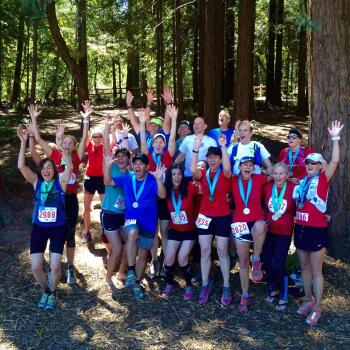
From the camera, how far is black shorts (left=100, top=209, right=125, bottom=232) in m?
5.96

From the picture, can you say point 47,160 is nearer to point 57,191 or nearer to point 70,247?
point 57,191

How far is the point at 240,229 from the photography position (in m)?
5.38

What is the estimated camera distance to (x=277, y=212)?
17.3ft

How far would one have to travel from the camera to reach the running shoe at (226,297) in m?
5.56

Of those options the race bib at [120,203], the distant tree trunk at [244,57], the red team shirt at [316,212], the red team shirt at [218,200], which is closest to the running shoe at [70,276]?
the race bib at [120,203]

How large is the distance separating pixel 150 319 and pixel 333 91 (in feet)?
13.6

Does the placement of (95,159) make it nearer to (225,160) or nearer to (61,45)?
(225,160)

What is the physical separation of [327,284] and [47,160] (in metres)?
4.05

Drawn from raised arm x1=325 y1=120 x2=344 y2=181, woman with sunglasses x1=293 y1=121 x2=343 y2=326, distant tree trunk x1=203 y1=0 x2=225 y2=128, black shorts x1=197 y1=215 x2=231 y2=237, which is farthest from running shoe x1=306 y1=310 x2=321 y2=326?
distant tree trunk x1=203 y1=0 x2=225 y2=128

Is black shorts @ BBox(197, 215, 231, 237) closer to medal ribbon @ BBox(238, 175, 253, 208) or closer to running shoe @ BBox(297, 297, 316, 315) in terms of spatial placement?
medal ribbon @ BBox(238, 175, 253, 208)

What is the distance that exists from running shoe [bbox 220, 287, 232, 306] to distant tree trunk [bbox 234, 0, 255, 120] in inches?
244

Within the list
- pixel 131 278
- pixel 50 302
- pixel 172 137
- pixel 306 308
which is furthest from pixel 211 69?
pixel 50 302

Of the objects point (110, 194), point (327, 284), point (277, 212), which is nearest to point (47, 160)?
point (110, 194)

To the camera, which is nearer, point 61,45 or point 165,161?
point 165,161
